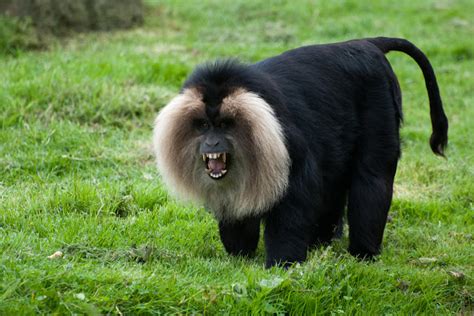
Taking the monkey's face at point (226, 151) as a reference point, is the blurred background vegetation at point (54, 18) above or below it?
below

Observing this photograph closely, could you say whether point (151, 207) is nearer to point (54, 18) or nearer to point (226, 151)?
point (226, 151)

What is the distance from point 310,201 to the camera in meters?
4.88

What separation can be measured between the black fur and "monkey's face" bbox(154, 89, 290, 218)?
0.17 meters

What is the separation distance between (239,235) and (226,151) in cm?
80

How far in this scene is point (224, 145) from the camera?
15.0 ft

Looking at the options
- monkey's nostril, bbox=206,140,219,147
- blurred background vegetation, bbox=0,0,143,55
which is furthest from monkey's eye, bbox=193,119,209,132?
blurred background vegetation, bbox=0,0,143,55

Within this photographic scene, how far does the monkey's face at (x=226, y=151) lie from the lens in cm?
456

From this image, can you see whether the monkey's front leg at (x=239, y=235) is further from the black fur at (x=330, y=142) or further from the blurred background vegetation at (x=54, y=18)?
the blurred background vegetation at (x=54, y=18)

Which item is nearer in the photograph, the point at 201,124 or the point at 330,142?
the point at 201,124

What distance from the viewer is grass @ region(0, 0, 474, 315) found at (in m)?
4.23

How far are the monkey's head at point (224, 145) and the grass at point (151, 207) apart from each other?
471 mm

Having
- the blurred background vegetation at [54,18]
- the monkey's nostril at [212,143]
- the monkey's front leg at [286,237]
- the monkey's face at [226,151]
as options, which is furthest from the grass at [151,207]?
the monkey's nostril at [212,143]

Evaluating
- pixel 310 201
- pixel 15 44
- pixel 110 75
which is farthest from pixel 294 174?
pixel 15 44

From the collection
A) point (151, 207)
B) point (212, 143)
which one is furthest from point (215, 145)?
point (151, 207)
